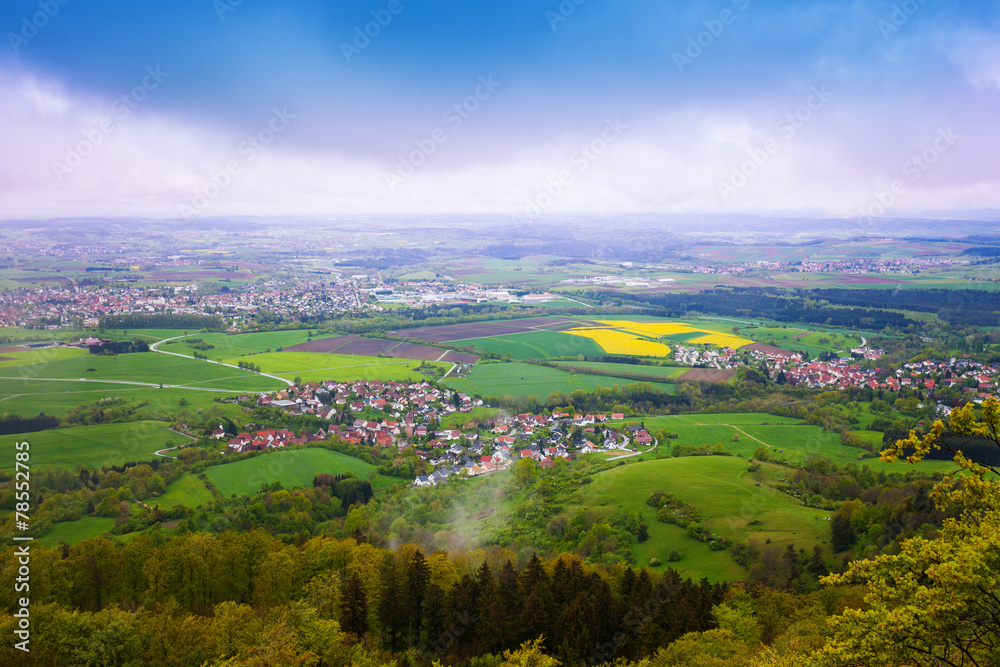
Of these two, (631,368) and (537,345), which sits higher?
(537,345)

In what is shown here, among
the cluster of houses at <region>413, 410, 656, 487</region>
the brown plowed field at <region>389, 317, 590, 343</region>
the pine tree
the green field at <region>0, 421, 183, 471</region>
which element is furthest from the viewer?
the brown plowed field at <region>389, 317, 590, 343</region>

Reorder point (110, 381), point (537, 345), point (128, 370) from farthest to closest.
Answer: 1. point (537, 345)
2. point (128, 370)
3. point (110, 381)

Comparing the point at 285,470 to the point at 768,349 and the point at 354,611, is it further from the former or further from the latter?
the point at 768,349

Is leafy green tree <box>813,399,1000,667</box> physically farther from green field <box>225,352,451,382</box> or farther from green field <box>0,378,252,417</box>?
green field <box>225,352,451,382</box>

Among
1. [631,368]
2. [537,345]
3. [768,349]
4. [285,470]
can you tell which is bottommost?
[285,470]

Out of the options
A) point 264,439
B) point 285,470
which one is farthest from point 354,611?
point 264,439

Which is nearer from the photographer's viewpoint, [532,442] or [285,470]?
[285,470]

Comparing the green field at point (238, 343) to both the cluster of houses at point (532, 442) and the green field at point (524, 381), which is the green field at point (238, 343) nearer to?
the green field at point (524, 381)

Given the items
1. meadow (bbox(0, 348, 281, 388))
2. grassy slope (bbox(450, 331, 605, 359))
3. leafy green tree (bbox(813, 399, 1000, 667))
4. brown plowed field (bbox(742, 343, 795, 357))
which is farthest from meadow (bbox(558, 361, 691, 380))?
leafy green tree (bbox(813, 399, 1000, 667))

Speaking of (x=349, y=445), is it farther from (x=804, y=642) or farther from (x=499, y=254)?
Result: (x=499, y=254)
